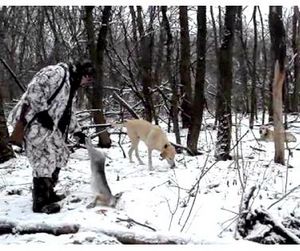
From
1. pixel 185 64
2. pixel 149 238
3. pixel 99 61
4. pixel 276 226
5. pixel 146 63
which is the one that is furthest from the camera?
pixel 146 63

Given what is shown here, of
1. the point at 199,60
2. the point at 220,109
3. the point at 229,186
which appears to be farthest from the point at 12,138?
the point at 199,60

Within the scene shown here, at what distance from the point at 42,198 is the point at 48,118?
1017 mm

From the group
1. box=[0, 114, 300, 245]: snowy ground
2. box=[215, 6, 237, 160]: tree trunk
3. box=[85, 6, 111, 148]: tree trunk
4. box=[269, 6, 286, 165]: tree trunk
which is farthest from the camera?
box=[85, 6, 111, 148]: tree trunk

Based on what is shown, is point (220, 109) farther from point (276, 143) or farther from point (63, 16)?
point (63, 16)

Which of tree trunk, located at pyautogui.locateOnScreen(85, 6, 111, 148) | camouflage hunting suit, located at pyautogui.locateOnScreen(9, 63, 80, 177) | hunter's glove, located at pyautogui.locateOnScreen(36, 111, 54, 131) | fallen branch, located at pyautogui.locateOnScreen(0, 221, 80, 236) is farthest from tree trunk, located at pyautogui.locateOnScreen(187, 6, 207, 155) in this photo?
fallen branch, located at pyautogui.locateOnScreen(0, 221, 80, 236)

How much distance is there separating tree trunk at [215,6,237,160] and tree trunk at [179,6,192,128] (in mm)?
5131

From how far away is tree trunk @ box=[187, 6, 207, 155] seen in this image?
37.8ft

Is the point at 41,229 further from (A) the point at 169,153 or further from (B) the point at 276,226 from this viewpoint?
(A) the point at 169,153

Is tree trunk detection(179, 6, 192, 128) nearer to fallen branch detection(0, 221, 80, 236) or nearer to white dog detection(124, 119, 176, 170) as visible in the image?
white dog detection(124, 119, 176, 170)

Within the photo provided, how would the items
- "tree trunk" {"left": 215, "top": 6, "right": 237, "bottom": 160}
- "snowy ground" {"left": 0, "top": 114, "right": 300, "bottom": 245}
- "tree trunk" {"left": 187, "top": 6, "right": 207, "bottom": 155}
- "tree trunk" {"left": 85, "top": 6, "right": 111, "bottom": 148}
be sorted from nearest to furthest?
"snowy ground" {"left": 0, "top": 114, "right": 300, "bottom": 245}, "tree trunk" {"left": 215, "top": 6, "right": 237, "bottom": 160}, "tree trunk" {"left": 187, "top": 6, "right": 207, "bottom": 155}, "tree trunk" {"left": 85, "top": 6, "right": 111, "bottom": 148}

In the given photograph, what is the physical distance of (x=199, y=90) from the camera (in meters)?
11.6

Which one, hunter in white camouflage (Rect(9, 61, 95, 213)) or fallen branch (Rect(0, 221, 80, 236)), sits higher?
hunter in white camouflage (Rect(9, 61, 95, 213))

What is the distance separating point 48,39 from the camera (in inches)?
1030

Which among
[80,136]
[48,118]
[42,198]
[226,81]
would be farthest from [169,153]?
[48,118]
